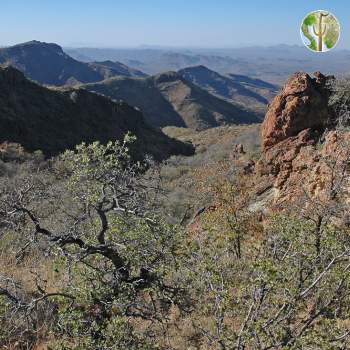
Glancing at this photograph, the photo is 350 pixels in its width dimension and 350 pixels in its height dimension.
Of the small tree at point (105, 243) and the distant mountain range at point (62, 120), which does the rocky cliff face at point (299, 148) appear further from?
the distant mountain range at point (62, 120)

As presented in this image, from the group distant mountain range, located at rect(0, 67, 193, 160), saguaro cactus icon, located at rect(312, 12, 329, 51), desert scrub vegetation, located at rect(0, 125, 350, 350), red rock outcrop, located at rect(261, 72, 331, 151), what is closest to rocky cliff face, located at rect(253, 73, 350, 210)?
red rock outcrop, located at rect(261, 72, 331, 151)

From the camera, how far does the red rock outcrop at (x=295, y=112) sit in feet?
58.7

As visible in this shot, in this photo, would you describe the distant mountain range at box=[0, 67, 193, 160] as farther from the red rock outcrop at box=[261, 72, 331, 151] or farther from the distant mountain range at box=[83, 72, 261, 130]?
the distant mountain range at box=[83, 72, 261, 130]

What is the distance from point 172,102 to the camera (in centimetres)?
16188

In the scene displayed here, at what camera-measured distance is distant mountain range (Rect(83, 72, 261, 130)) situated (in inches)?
5773

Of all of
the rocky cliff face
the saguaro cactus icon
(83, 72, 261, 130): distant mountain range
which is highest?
the saguaro cactus icon

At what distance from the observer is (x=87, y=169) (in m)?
5.45

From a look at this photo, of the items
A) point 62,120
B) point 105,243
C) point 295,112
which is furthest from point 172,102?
A: point 105,243

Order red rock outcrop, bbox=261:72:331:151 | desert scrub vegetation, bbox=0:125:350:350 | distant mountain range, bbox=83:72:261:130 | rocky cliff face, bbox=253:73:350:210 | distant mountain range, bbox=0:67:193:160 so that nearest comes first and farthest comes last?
desert scrub vegetation, bbox=0:125:350:350 < rocky cliff face, bbox=253:73:350:210 < red rock outcrop, bbox=261:72:331:151 < distant mountain range, bbox=0:67:193:160 < distant mountain range, bbox=83:72:261:130

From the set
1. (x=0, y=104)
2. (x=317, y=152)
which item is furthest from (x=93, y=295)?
(x=0, y=104)

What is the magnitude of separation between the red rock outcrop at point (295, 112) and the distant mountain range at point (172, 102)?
119339 millimetres

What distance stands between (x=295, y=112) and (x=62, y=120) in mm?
47505

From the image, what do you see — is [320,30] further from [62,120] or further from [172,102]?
[172,102]

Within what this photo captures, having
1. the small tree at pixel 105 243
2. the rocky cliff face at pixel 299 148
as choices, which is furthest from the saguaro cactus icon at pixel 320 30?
the small tree at pixel 105 243
